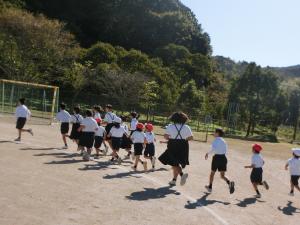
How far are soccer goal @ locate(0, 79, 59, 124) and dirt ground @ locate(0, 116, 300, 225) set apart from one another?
50.6 ft

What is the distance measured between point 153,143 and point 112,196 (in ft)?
16.7

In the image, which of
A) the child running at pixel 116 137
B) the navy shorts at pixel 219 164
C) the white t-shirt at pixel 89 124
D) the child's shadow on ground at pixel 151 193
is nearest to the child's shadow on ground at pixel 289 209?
the navy shorts at pixel 219 164

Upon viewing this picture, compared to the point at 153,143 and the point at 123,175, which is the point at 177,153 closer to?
the point at 123,175

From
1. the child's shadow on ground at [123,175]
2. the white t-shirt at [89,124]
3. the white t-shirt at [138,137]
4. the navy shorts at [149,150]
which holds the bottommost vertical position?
the child's shadow on ground at [123,175]

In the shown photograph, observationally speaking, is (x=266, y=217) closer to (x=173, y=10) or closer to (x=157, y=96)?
(x=157, y=96)

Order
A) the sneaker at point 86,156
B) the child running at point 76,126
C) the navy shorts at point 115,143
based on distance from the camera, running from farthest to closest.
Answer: the child running at point 76,126
the navy shorts at point 115,143
the sneaker at point 86,156

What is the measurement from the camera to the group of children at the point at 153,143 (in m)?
11.5

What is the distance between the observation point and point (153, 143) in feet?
48.0

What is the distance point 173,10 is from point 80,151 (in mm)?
62111

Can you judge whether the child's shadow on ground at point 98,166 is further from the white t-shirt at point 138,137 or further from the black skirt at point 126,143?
the black skirt at point 126,143

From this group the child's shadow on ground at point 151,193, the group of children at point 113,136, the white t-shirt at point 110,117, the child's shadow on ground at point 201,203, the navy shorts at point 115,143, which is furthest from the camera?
the white t-shirt at point 110,117

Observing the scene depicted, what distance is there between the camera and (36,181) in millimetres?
10242

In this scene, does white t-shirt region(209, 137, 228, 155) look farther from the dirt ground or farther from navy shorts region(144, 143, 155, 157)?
navy shorts region(144, 143, 155, 157)

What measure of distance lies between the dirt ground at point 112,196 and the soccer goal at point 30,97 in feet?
50.6
